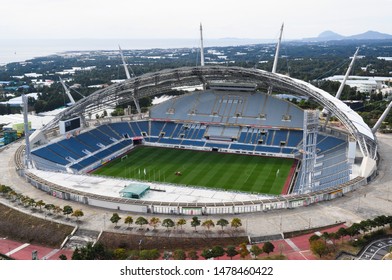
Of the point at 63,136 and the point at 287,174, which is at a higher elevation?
the point at 63,136

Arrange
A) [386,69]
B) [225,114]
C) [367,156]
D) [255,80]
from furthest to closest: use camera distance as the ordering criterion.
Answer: [386,69]
[225,114]
[255,80]
[367,156]

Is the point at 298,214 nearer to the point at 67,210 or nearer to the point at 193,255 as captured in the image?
the point at 193,255

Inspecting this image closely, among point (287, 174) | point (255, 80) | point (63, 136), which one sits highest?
point (255, 80)

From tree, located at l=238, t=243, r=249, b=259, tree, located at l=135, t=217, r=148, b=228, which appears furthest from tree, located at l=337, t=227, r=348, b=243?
tree, located at l=135, t=217, r=148, b=228

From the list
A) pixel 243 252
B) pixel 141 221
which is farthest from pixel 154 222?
pixel 243 252

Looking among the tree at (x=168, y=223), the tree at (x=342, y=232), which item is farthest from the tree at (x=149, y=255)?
the tree at (x=342, y=232)

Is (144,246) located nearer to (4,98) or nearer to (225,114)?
(225,114)

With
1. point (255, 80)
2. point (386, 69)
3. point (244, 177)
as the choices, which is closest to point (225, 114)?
point (255, 80)
